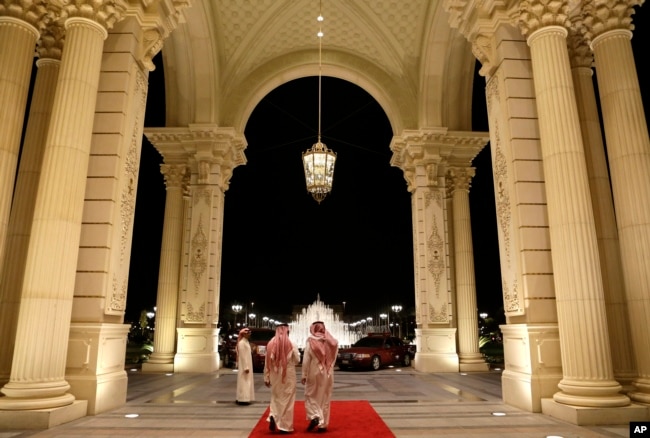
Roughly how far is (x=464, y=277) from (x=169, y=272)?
10.4 m

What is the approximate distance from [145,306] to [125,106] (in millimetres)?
30142

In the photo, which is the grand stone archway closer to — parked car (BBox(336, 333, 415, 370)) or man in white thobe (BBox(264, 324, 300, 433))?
man in white thobe (BBox(264, 324, 300, 433))

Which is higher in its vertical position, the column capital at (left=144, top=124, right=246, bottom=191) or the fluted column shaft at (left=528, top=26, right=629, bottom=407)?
the column capital at (left=144, top=124, right=246, bottom=191)

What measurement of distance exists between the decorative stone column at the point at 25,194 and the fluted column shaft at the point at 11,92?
1.89 ft

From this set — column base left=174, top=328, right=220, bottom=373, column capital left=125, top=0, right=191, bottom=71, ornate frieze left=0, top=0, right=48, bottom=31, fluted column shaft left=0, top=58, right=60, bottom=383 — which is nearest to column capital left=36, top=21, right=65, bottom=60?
fluted column shaft left=0, top=58, right=60, bottom=383

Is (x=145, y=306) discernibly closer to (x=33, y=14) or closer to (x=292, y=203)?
(x=292, y=203)

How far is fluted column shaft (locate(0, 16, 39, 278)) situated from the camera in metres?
7.23

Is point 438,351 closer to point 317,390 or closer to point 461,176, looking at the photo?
point 461,176

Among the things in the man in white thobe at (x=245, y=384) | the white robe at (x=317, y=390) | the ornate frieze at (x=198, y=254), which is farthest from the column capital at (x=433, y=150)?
the white robe at (x=317, y=390)

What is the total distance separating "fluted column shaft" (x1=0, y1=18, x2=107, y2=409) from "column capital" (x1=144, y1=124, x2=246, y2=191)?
804 centimetres

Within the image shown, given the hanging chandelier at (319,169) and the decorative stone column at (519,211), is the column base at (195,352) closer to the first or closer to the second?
the hanging chandelier at (319,169)

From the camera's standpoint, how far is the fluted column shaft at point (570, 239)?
670 cm

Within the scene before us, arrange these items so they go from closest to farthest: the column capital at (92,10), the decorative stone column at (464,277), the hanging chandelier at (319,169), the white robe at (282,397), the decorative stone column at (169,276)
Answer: the white robe at (282,397), the column capital at (92,10), the hanging chandelier at (319,169), the decorative stone column at (169,276), the decorative stone column at (464,277)

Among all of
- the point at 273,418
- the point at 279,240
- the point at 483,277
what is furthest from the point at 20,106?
the point at 483,277
